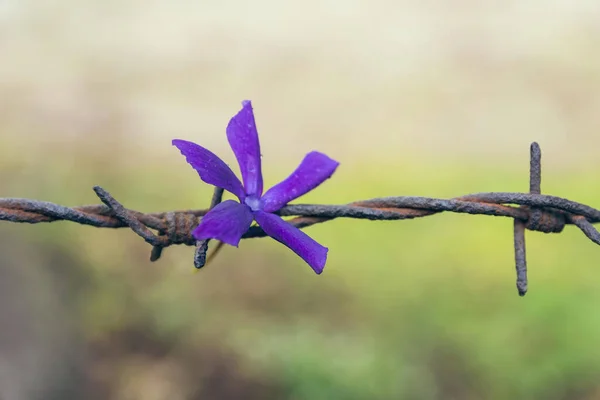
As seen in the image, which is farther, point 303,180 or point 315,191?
point 315,191

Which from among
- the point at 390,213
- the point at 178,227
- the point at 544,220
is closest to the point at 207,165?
the point at 178,227

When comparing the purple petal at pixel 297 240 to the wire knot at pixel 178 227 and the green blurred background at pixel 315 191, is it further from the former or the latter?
the green blurred background at pixel 315 191

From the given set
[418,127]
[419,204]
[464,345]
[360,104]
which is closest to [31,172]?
[360,104]

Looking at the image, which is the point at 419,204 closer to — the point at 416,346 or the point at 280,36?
the point at 416,346

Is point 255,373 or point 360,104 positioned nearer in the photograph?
point 255,373

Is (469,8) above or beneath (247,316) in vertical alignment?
above

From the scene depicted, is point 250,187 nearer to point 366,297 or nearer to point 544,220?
point 544,220

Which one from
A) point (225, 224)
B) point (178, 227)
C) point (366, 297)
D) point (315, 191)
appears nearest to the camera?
point (225, 224)

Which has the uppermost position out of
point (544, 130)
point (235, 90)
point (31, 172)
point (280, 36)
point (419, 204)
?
point (280, 36)
